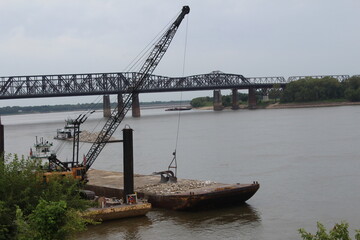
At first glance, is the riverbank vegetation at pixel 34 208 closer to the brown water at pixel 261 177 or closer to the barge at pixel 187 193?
the brown water at pixel 261 177

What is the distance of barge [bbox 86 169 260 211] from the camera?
33719mm

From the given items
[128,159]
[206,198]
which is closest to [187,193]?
[206,198]

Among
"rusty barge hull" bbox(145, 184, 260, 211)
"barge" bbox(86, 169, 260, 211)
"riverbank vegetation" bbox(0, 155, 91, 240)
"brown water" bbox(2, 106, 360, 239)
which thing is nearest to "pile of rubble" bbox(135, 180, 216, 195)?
"barge" bbox(86, 169, 260, 211)

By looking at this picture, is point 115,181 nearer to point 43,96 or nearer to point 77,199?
point 77,199

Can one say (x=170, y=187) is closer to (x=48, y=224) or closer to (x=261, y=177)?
(x=261, y=177)

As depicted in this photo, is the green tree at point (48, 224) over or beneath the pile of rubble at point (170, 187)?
over

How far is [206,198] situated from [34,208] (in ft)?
42.1

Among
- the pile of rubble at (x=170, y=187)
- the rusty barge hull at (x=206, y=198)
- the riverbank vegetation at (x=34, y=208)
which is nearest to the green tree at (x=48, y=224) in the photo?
the riverbank vegetation at (x=34, y=208)

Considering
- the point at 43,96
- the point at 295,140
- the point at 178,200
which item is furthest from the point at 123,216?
the point at 43,96

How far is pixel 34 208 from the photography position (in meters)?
23.4

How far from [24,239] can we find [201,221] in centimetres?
1656

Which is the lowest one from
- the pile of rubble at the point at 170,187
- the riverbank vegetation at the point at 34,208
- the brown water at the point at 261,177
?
the brown water at the point at 261,177

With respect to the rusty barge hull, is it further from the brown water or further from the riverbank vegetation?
the riverbank vegetation

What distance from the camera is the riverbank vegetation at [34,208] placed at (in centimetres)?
1636
